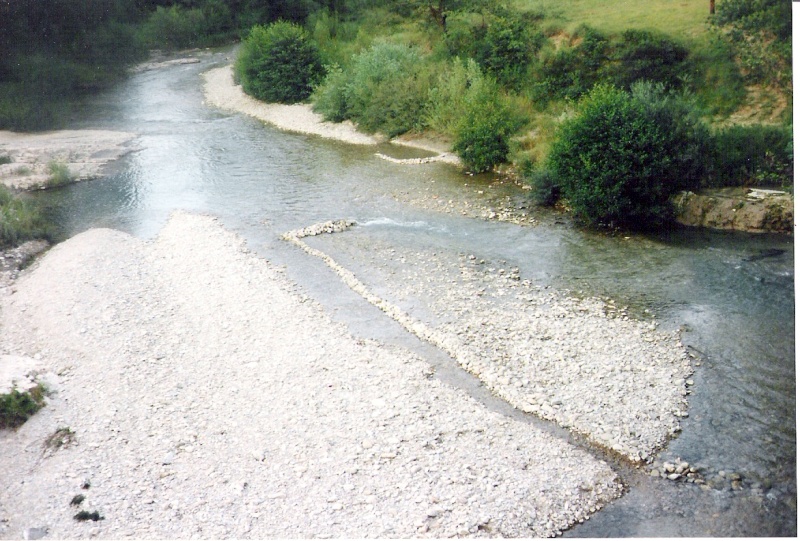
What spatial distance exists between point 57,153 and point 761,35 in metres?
11.9

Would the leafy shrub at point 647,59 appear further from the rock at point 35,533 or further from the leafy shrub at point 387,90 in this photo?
the rock at point 35,533

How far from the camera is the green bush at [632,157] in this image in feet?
39.1

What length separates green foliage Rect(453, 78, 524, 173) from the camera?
16.1m

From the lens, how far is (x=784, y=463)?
6.21 metres

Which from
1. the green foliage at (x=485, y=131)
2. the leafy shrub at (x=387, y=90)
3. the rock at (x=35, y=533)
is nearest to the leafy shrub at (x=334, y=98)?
the leafy shrub at (x=387, y=90)

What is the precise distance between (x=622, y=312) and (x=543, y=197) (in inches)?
184

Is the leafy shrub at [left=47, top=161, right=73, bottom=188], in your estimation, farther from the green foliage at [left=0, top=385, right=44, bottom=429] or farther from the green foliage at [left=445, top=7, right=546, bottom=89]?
the green foliage at [left=445, top=7, right=546, bottom=89]

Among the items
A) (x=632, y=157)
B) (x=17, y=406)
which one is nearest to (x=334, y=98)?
(x=632, y=157)

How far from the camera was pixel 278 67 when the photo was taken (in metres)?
24.5

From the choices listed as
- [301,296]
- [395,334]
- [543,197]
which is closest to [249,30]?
[543,197]

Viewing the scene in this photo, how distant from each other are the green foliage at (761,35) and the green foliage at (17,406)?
826 centimetres

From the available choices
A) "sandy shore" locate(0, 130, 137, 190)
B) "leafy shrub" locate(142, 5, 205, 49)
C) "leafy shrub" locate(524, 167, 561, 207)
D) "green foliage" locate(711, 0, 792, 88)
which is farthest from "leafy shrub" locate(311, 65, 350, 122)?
"green foliage" locate(711, 0, 792, 88)

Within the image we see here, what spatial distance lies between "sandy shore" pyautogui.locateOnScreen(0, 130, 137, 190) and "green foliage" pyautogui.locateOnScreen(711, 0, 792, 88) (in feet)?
33.7

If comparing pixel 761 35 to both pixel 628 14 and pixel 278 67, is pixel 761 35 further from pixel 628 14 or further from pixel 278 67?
pixel 278 67
